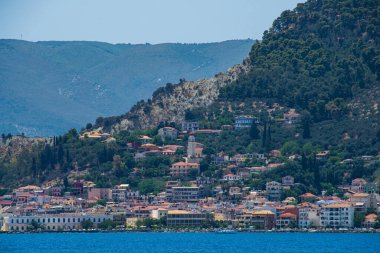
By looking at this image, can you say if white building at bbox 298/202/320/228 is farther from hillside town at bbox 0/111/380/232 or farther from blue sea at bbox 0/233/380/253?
blue sea at bbox 0/233/380/253

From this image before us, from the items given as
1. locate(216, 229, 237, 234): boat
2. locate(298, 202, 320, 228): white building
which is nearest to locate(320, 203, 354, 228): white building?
locate(298, 202, 320, 228): white building

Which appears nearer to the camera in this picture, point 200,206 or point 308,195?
point 200,206

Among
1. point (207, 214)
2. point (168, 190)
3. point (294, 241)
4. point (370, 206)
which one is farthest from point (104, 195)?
point (294, 241)

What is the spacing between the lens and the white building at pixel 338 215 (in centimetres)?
17475

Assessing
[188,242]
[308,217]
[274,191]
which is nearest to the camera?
[188,242]

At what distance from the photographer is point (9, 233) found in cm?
18375

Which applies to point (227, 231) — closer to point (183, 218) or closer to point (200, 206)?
point (183, 218)

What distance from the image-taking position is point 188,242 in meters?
154

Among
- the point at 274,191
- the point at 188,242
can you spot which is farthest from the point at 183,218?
the point at 188,242

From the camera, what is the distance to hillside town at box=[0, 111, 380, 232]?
7028 inches

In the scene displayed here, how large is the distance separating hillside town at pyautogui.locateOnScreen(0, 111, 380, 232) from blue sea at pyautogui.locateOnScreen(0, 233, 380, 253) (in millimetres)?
5705

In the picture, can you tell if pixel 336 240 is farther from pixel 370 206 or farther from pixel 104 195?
→ pixel 104 195

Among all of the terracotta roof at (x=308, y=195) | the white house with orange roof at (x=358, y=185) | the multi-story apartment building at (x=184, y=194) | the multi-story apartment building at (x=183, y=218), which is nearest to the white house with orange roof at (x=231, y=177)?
the multi-story apartment building at (x=184, y=194)

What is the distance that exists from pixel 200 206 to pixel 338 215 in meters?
18.0
